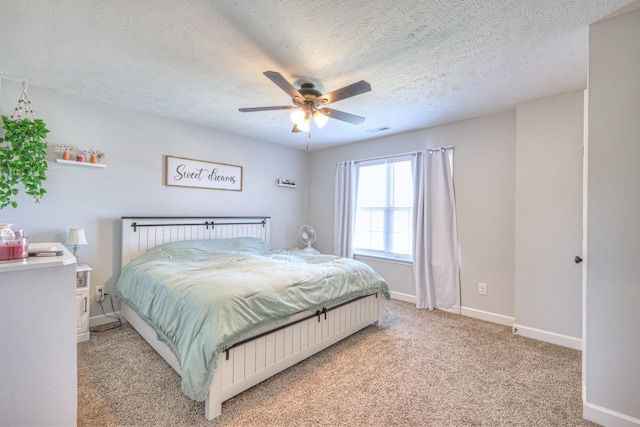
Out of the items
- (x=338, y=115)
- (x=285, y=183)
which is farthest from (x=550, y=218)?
(x=285, y=183)

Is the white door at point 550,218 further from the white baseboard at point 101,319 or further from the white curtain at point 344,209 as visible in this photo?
the white baseboard at point 101,319

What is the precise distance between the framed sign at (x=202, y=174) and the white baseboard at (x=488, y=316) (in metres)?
3.52

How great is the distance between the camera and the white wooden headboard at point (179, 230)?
310cm

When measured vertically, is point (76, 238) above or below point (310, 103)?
below

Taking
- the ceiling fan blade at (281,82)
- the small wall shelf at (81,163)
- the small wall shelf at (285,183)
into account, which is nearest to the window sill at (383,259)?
the small wall shelf at (285,183)

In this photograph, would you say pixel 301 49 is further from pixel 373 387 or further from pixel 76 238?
pixel 76 238

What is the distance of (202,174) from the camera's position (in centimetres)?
379

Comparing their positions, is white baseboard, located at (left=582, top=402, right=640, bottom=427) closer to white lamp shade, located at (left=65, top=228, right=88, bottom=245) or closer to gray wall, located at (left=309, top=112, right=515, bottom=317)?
gray wall, located at (left=309, top=112, right=515, bottom=317)

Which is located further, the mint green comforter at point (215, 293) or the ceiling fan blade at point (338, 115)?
the ceiling fan blade at point (338, 115)

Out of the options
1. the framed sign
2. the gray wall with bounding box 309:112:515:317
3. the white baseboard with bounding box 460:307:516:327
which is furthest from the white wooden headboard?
the white baseboard with bounding box 460:307:516:327

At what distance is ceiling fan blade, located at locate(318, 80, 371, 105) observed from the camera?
1873 millimetres

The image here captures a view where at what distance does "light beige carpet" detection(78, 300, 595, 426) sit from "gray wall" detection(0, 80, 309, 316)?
1144 mm

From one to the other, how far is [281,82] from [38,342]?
1.87 metres

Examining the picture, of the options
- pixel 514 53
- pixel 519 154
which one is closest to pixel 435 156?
pixel 519 154
